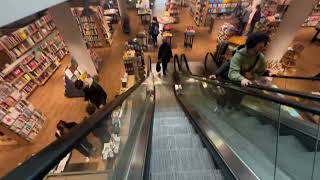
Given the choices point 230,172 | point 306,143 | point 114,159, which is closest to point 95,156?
point 114,159

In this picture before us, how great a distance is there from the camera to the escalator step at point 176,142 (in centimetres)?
303

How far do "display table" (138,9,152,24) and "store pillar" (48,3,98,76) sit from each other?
6.10 m

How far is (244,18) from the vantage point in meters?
10.3

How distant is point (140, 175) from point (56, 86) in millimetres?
7739

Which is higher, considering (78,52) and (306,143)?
(306,143)

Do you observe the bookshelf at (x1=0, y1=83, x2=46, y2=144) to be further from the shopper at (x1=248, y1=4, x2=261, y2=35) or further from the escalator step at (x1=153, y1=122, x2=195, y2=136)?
the shopper at (x1=248, y1=4, x2=261, y2=35)

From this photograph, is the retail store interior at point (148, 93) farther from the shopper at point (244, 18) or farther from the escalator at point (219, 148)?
the shopper at point (244, 18)

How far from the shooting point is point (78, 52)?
7.01 meters

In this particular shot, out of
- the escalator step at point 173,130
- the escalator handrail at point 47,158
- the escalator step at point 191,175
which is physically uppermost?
the escalator handrail at point 47,158

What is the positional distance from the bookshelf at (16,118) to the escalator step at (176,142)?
4.59m

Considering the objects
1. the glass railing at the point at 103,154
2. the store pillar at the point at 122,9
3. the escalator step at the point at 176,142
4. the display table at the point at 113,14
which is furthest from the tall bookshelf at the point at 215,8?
the glass railing at the point at 103,154

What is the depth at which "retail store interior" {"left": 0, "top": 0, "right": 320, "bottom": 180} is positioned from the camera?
1.73 meters

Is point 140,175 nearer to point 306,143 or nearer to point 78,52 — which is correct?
point 306,143

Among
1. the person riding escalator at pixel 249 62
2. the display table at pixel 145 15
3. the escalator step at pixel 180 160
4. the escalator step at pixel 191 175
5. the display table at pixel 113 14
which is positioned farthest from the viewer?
the display table at pixel 113 14
